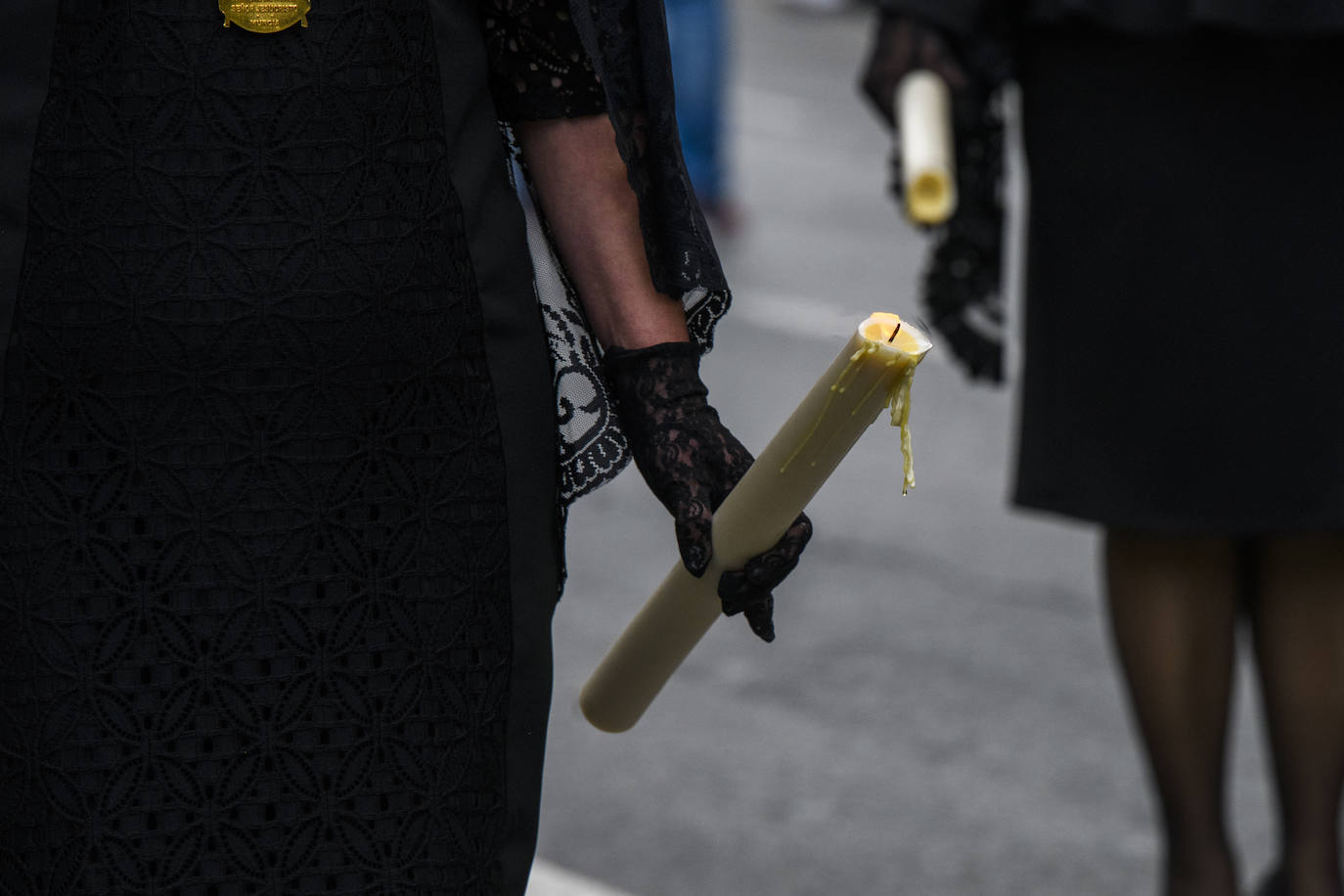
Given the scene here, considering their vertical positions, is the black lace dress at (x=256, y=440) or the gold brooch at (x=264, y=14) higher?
the gold brooch at (x=264, y=14)

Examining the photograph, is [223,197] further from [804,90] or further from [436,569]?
[804,90]

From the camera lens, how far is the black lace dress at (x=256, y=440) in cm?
135

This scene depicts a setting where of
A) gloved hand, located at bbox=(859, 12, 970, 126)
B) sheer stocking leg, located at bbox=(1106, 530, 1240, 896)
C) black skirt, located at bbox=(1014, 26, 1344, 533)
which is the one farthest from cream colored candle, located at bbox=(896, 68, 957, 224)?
sheer stocking leg, located at bbox=(1106, 530, 1240, 896)

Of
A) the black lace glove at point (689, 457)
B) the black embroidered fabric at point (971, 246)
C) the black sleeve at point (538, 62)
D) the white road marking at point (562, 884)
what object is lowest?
the white road marking at point (562, 884)

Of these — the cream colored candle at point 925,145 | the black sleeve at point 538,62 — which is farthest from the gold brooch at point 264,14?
the cream colored candle at point 925,145

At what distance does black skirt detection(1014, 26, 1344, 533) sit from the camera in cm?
240

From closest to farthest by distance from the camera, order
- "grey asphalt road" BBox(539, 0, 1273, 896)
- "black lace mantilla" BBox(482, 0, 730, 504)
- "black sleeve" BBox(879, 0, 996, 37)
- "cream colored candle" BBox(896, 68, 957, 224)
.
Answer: "black lace mantilla" BBox(482, 0, 730, 504) < "cream colored candle" BBox(896, 68, 957, 224) < "black sleeve" BBox(879, 0, 996, 37) < "grey asphalt road" BBox(539, 0, 1273, 896)

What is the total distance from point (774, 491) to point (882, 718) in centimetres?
235

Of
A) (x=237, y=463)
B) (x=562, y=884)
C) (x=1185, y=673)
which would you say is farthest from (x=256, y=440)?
(x=562, y=884)

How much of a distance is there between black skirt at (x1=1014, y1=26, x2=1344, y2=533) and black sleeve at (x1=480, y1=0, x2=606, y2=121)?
3.72 feet

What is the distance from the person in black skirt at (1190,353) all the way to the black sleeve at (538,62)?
41.2 inches

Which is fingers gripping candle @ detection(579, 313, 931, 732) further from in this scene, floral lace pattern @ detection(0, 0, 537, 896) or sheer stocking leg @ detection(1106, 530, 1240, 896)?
sheer stocking leg @ detection(1106, 530, 1240, 896)

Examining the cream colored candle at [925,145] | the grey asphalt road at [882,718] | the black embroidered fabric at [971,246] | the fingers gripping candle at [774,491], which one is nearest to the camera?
the fingers gripping candle at [774,491]

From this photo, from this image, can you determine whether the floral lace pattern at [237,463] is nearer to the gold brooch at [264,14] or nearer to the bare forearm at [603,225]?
the gold brooch at [264,14]
